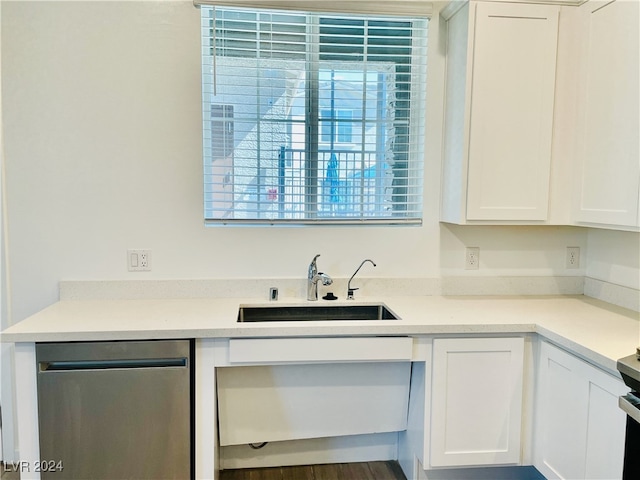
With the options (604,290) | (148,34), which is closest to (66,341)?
(148,34)

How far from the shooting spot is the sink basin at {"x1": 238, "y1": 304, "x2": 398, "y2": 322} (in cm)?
227

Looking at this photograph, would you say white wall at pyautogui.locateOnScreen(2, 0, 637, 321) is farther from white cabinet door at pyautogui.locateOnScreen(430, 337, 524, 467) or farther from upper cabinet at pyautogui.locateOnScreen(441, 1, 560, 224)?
white cabinet door at pyautogui.locateOnScreen(430, 337, 524, 467)

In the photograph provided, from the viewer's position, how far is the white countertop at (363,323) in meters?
1.72

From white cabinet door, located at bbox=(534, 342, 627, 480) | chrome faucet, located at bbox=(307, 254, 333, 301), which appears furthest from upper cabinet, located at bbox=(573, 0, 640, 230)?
chrome faucet, located at bbox=(307, 254, 333, 301)

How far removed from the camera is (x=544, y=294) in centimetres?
249

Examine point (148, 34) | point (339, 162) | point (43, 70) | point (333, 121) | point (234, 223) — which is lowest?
point (234, 223)

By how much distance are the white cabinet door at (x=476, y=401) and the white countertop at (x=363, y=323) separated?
9 cm

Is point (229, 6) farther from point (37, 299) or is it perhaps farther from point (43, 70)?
point (37, 299)

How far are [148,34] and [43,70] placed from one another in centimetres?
51

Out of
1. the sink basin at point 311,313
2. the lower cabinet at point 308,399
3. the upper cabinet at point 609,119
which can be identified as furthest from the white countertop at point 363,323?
the upper cabinet at point 609,119

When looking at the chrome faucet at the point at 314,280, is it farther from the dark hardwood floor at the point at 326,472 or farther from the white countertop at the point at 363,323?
the dark hardwood floor at the point at 326,472

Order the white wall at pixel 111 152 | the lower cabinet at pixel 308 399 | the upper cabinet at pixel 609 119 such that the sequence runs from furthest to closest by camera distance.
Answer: the white wall at pixel 111 152 < the lower cabinet at pixel 308 399 < the upper cabinet at pixel 609 119

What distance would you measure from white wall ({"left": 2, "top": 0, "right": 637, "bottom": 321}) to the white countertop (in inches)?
9.1

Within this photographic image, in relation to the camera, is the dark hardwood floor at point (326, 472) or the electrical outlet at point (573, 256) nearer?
the dark hardwood floor at point (326, 472)
